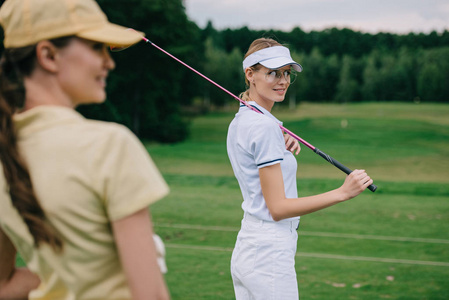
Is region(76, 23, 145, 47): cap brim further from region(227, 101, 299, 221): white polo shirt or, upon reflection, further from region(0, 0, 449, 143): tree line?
region(0, 0, 449, 143): tree line

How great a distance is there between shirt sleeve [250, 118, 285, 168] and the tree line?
2.97 feet

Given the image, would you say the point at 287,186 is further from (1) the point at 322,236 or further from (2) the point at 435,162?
(2) the point at 435,162

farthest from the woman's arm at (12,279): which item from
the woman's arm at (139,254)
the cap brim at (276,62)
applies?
the cap brim at (276,62)

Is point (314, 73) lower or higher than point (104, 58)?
lower

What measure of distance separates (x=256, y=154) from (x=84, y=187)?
1377mm

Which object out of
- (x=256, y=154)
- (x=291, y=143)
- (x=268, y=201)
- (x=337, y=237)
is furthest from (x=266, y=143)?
(x=337, y=237)

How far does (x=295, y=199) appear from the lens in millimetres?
2385

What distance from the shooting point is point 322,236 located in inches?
288

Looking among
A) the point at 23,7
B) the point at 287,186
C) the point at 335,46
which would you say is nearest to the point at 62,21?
the point at 23,7

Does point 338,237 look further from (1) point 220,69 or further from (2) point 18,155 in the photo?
(1) point 220,69

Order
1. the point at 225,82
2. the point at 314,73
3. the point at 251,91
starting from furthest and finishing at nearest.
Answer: the point at 314,73
the point at 225,82
the point at 251,91

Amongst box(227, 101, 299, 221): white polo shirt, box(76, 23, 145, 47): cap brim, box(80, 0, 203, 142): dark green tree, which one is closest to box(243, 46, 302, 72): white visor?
box(227, 101, 299, 221): white polo shirt

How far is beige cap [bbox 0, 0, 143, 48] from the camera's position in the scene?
120 cm

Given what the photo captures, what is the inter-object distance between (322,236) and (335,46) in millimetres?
72213
